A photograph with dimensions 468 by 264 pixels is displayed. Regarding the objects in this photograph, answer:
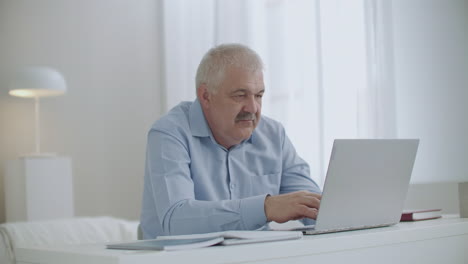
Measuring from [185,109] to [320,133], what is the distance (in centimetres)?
202

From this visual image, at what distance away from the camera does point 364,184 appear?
1.42 m

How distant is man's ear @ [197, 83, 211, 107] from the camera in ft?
6.62

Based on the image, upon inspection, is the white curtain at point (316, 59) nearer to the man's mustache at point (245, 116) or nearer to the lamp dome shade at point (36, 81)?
the lamp dome shade at point (36, 81)

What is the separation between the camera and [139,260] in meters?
0.97

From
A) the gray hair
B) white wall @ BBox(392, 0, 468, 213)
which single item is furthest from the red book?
white wall @ BBox(392, 0, 468, 213)

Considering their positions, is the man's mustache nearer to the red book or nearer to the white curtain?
the red book

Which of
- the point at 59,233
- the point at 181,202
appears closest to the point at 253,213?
the point at 181,202

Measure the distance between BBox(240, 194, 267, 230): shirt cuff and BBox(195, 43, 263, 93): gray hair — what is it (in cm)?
55

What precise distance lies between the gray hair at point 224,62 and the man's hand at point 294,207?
59 centimetres

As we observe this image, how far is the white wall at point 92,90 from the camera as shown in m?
5.37

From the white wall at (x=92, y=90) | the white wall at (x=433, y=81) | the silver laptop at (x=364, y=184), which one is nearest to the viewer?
the silver laptop at (x=364, y=184)

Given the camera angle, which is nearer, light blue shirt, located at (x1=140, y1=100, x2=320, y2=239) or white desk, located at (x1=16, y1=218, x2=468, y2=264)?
white desk, located at (x1=16, y1=218, x2=468, y2=264)

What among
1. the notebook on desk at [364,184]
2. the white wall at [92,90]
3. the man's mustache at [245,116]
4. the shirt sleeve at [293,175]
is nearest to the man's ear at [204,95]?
the man's mustache at [245,116]

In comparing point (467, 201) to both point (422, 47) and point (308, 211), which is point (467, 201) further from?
point (422, 47)
